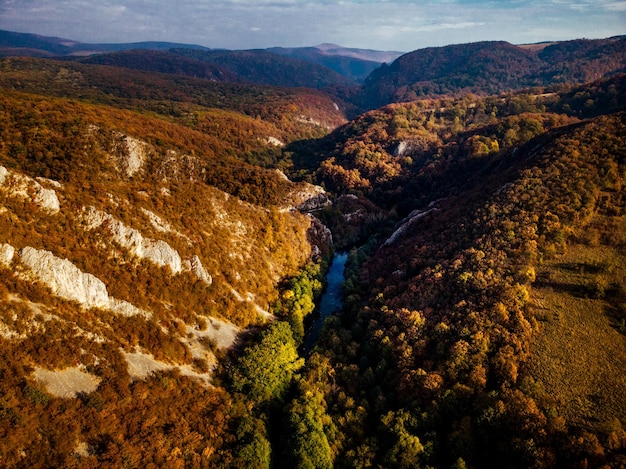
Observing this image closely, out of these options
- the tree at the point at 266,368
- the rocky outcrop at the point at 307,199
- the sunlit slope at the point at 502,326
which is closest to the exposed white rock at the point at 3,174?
the tree at the point at 266,368

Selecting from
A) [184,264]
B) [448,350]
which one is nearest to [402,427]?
[448,350]

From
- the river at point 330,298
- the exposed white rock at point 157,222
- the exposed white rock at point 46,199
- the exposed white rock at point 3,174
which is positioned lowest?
the river at point 330,298

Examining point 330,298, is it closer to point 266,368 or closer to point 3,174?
point 266,368

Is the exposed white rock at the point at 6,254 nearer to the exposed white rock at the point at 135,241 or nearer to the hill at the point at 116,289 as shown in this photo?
the hill at the point at 116,289

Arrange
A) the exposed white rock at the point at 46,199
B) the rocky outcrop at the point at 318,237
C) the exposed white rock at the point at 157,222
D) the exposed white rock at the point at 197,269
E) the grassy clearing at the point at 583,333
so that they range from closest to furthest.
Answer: the grassy clearing at the point at 583,333 → the exposed white rock at the point at 46,199 → the exposed white rock at the point at 197,269 → the exposed white rock at the point at 157,222 → the rocky outcrop at the point at 318,237

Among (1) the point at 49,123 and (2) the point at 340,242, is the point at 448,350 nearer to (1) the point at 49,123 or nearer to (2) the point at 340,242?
(2) the point at 340,242

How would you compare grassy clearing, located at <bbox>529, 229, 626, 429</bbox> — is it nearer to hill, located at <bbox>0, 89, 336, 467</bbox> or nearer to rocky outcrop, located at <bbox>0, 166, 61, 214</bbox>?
hill, located at <bbox>0, 89, 336, 467</bbox>

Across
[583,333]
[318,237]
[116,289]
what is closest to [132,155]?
[116,289]
